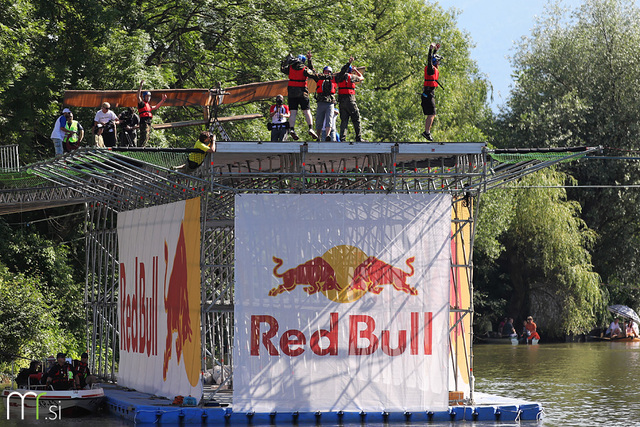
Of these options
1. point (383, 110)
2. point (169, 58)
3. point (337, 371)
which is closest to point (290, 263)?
point (337, 371)

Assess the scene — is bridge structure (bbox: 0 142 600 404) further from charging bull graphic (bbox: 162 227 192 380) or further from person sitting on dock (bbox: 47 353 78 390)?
person sitting on dock (bbox: 47 353 78 390)

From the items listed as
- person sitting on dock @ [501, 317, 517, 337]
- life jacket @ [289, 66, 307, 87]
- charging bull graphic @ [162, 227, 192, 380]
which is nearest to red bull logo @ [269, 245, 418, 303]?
charging bull graphic @ [162, 227, 192, 380]

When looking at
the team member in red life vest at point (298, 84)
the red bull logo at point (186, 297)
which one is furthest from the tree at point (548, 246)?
the red bull logo at point (186, 297)

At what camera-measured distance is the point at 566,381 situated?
3144 centimetres

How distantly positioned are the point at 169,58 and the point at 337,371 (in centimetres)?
2092

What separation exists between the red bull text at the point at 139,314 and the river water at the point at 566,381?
2.47m

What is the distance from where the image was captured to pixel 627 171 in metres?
51.5

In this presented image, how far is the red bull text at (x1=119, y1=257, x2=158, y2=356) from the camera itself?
79.3 ft

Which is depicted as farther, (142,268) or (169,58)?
(169,58)

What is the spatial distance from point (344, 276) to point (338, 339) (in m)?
1.29

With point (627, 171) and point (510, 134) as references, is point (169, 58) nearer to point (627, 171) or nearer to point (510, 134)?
point (510, 134)

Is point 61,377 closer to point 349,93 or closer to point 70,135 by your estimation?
point 70,135

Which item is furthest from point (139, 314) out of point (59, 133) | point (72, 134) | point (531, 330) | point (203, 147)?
point (531, 330)

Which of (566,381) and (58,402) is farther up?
(58,402)
